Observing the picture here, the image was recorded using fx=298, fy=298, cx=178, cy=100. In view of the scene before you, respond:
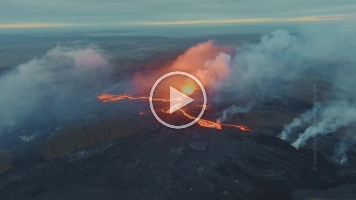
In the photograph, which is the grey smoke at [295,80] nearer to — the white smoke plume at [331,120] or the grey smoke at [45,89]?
the white smoke plume at [331,120]

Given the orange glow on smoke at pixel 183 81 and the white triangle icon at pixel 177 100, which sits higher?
the orange glow on smoke at pixel 183 81

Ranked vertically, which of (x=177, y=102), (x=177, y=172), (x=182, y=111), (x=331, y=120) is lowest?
(x=177, y=172)

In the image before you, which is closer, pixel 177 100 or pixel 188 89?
pixel 177 100

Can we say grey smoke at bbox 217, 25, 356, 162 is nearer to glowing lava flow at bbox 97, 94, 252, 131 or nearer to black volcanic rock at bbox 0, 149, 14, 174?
glowing lava flow at bbox 97, 94, 252, 131

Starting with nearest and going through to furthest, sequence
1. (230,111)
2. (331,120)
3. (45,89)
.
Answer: (331,120) < (230,111) < (45,89)

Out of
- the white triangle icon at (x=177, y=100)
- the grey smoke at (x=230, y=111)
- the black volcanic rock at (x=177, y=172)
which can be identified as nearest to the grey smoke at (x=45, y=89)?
the white triangle icon at (x=177, y=100)

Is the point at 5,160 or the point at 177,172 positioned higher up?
the point at 177,172

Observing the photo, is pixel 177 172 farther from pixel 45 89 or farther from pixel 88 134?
pixel 45 89

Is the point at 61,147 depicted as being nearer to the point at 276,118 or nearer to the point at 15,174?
the point at 15,174

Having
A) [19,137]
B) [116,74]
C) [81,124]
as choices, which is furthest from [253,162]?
[116,74]

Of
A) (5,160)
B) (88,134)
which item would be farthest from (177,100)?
(5,160)
